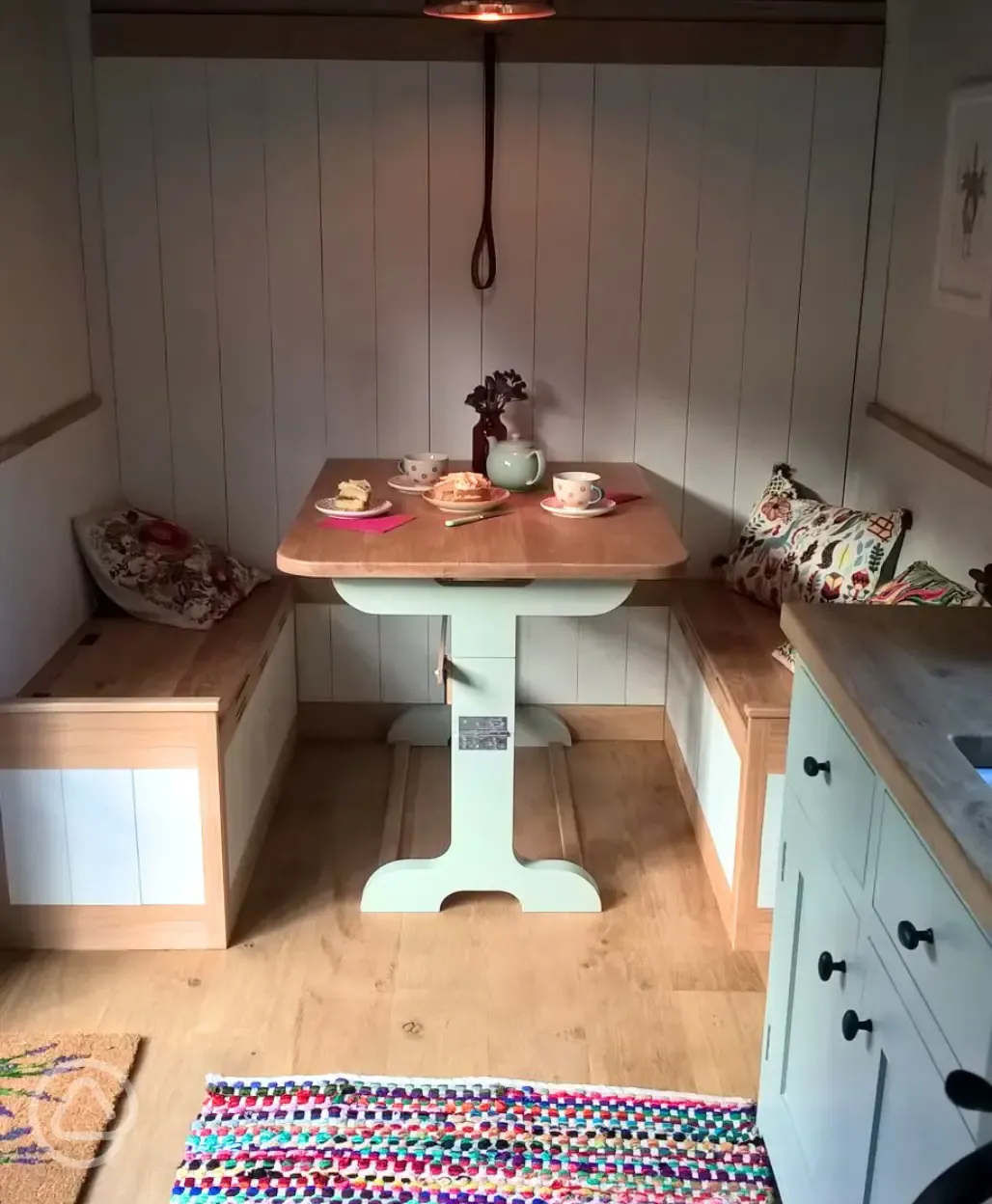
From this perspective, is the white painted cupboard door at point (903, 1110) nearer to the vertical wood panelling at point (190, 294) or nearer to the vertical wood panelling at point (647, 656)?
the vertical wood panelling at point (647, 656)

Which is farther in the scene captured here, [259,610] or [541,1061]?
[259,610]

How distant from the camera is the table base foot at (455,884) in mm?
2658

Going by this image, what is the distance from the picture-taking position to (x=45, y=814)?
245cm

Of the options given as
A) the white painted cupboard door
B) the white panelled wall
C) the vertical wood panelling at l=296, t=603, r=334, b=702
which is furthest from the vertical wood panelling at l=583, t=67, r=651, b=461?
the white painted cupboard door

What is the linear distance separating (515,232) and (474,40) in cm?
47

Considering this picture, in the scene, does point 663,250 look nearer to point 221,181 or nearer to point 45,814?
point 221,181

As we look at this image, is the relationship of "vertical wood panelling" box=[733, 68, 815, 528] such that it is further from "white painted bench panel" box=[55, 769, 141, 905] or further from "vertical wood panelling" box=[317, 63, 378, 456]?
"white painted bench panel" box=[55, 769, 141, 905]

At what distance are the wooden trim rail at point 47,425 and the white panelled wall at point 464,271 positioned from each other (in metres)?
0.17

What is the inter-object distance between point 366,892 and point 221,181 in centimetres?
183

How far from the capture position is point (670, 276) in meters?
3.24

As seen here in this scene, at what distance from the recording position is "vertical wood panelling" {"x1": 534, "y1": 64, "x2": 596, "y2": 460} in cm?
311

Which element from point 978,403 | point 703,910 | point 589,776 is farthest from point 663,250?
point 703,910

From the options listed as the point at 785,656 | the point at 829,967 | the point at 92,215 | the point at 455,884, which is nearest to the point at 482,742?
the point at 455,884

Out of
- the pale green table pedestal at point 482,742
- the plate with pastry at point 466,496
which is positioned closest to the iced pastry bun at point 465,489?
the plate with pastry at point 466,496
